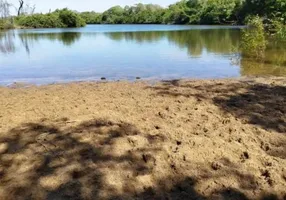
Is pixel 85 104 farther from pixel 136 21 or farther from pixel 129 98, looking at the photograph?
pixel 136 21

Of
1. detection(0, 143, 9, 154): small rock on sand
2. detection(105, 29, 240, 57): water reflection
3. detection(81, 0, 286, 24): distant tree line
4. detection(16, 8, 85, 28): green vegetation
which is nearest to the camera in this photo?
detection(0, 143, 9, 154): small rock on sand

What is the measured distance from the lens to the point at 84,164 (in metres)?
3.17

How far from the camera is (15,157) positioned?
3297mm

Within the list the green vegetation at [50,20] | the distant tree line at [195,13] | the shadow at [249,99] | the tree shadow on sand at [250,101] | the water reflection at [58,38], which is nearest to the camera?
the tree shadow on sand at [250,101]

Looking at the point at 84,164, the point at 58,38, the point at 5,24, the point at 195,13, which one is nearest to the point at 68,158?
the point at 84,164

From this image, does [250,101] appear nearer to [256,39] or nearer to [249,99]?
[249,99]

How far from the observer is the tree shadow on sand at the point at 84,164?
2842mm

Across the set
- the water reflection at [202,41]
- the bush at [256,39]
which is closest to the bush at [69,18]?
the water reflection at [202,41]

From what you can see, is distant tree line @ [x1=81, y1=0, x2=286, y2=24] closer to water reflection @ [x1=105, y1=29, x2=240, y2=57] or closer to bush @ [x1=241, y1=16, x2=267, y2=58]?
water reflection @ [x1=105, y1=29, x2=240, y2=57]

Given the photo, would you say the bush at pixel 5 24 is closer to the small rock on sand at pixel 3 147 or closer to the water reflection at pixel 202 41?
the water reflection at pixel 202 41

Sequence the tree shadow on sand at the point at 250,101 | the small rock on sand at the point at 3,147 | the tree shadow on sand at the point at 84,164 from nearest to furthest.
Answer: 1. the tree shadow on sand at the point at 84,164
2. the small rock on sand at the point at 3,147
3. the tree shadow on sand at the point at 250,101

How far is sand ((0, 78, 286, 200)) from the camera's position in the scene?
2908 mm

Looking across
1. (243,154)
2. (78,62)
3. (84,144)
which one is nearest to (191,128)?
(243,154)

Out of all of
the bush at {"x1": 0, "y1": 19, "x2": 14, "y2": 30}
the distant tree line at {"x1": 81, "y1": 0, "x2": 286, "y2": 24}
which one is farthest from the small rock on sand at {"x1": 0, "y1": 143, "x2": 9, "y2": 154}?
the bush at {"x1": 0, "y1": 19, "x2": 14, "y2": 30}
